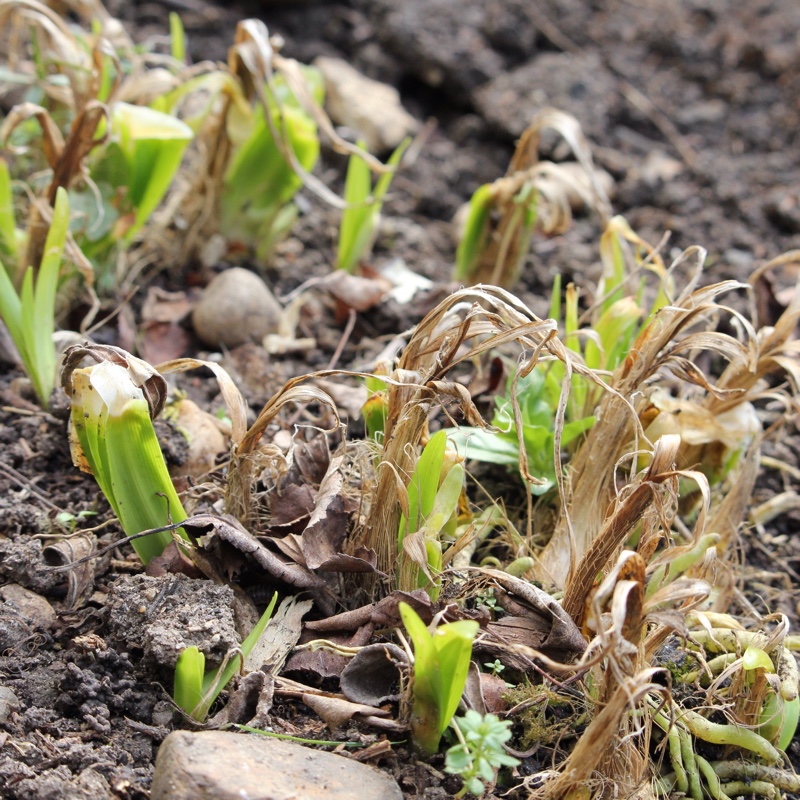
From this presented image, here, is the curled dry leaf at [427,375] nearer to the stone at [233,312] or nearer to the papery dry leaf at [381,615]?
the papery dry leaf at [381,615]

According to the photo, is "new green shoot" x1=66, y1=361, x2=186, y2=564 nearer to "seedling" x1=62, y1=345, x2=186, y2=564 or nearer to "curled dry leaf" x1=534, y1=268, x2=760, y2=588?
"seedling" x1=62, y1=345, x2=186, y2=564

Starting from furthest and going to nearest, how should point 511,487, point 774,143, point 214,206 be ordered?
point 774,143
point 214,206
point 511,487

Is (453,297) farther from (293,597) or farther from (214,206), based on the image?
(214,206)

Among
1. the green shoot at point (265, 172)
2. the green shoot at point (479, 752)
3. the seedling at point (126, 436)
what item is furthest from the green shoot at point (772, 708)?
the green shoot at point (265, 172)

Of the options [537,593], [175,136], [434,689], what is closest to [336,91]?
[175,136]

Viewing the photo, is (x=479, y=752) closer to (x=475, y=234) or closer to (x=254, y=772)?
(x=254, y=772)

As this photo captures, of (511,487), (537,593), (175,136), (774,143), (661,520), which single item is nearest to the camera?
(661,520)

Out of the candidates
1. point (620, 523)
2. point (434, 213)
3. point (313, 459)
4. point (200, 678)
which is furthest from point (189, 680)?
point (434, 213)
